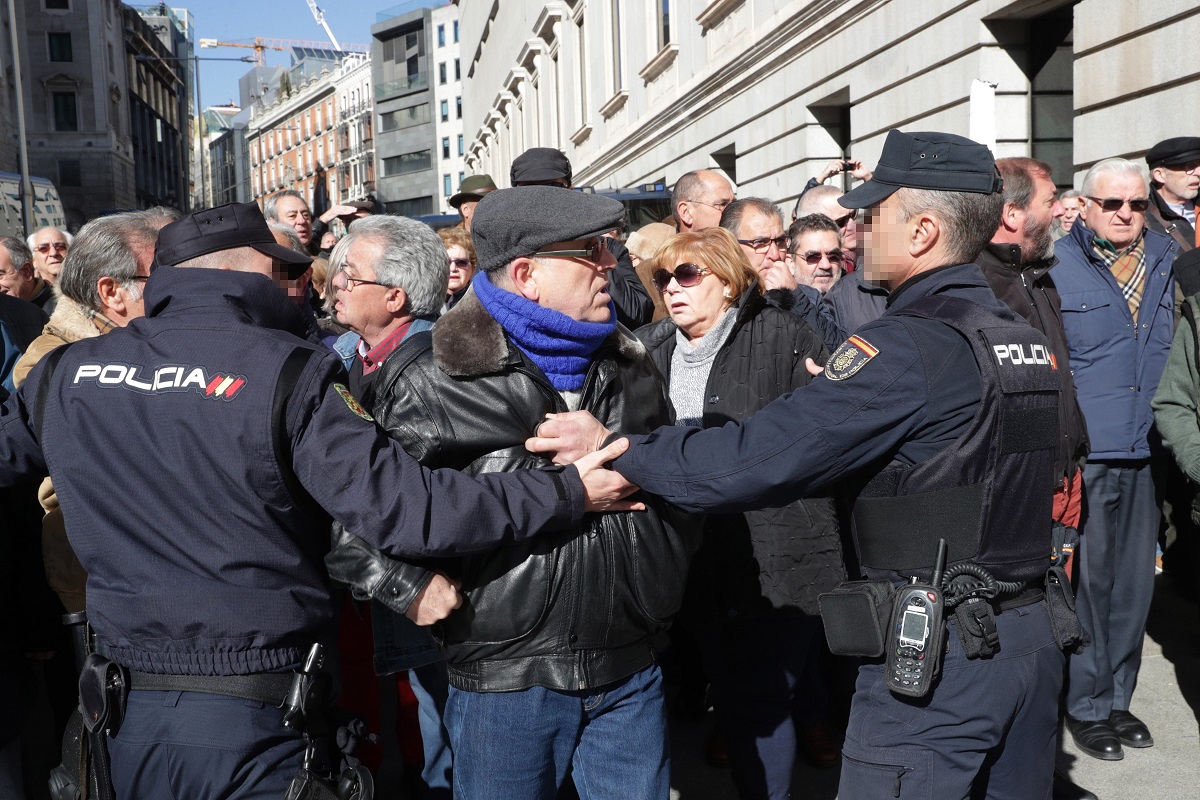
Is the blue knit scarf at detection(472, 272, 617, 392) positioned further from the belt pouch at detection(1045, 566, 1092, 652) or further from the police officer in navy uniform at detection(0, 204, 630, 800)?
the belt pouch at detection(1045, 566, 1092, 652)

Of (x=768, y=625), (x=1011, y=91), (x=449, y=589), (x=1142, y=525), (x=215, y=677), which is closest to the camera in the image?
(x=215, y=677)

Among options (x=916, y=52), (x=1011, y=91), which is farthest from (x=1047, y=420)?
(x=916, y=52)

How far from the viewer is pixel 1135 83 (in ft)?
25.6

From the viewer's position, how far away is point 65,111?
198ft

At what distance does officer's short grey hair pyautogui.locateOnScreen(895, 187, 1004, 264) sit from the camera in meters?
2.40

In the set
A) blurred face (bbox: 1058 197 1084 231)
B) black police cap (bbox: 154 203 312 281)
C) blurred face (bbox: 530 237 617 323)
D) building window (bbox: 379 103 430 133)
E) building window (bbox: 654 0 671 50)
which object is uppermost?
building window (bbox: 379 103 430 133)

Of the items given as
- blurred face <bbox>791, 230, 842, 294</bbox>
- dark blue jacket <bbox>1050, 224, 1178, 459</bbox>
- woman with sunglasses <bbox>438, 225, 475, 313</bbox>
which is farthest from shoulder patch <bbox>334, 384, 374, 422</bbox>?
blurred face <bbox>791, 230, 842, 294</bbox>

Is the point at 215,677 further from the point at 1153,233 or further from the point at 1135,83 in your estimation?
the point at 1135,83

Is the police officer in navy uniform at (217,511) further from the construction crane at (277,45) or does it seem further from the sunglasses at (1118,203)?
the construction crane at (277,45)

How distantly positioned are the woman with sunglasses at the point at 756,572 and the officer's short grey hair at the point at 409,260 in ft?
3.41

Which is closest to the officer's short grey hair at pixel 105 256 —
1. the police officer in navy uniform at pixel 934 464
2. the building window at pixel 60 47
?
the police officer in navy uniform at pixel 934 464

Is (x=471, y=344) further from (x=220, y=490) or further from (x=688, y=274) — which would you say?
(x=688, y=274)

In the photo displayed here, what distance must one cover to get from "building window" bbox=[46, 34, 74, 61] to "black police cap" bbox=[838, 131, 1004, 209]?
2653 inches

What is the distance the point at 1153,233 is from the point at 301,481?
160 inches
